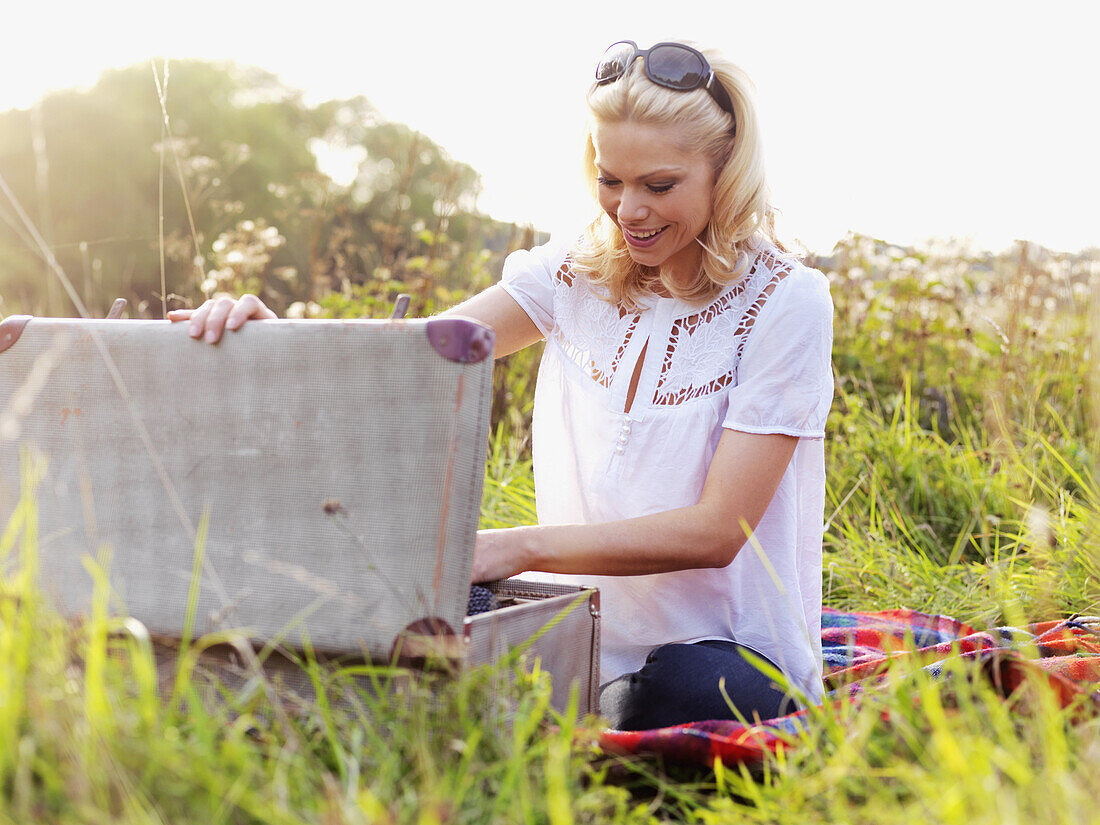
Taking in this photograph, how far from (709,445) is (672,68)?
751mm

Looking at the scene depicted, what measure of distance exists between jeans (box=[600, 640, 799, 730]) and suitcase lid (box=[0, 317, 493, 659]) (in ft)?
2.17

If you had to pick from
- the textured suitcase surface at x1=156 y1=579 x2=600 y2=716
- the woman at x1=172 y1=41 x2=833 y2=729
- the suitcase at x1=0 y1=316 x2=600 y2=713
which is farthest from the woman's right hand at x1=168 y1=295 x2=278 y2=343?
the woman at x1=172 y1=41 x2=833 y2=729

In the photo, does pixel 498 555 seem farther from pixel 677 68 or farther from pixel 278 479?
pixel 677 68

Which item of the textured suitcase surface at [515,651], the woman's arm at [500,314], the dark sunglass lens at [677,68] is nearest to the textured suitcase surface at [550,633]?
the textured suitcase surface at [515,651]

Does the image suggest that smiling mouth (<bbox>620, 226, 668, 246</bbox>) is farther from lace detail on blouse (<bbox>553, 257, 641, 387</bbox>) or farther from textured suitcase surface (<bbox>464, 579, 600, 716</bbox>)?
textured suitcase surface (<bbox>464, 579, 600, 716</bbox>)

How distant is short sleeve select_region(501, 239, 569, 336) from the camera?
2.34 metres

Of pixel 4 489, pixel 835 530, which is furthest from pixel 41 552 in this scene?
pixel 835 530

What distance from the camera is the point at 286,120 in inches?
410

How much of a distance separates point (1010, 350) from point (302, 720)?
3.34 m

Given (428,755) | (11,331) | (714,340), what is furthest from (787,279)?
(11,331)

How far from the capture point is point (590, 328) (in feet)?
7.36

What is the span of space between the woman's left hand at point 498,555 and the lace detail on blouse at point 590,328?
545 millimetres

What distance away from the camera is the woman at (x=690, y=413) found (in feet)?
6.19

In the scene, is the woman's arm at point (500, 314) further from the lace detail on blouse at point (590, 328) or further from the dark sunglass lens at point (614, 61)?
the dark sunglass lens at point (614, 61)
